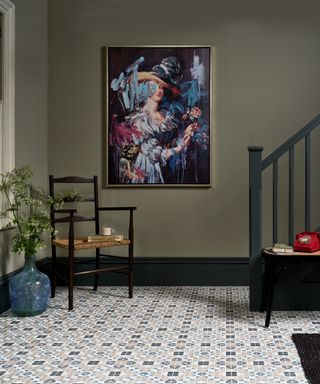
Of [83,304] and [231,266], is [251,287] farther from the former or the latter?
[83,304]

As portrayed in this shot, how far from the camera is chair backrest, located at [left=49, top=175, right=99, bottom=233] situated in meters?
4.62

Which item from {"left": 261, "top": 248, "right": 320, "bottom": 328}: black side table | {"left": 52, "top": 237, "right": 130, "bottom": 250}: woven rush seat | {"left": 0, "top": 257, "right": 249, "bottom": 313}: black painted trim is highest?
{"left": 52, "top": 237, "right": 130, "bottom": 250}: woven rush seat

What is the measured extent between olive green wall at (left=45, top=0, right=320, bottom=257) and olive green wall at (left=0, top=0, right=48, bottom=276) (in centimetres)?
12

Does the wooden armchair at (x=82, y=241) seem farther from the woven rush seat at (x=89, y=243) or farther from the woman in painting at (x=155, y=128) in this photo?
the woman in painting at (x=155, y=128)

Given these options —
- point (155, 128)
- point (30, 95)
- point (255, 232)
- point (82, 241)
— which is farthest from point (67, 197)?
point (255, 232)

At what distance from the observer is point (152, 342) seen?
3.26 m

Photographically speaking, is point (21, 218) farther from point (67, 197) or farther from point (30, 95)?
point (30, 95)

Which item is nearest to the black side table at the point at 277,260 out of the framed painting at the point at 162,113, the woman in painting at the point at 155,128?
the framed painting at the point at 162,113

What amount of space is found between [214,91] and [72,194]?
174 centimetres

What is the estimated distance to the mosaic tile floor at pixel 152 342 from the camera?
8.89ft

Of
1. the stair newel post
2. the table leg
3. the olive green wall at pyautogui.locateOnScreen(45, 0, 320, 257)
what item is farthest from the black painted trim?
the table leg

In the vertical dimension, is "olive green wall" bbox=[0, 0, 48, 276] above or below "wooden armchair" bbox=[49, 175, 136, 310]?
above

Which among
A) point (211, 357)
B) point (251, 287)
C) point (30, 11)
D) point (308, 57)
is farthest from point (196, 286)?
point (30, 11)

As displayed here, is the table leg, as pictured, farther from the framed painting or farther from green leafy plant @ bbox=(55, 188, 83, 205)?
green leafy plant @ bbox=(55, 188, 83, 205)
